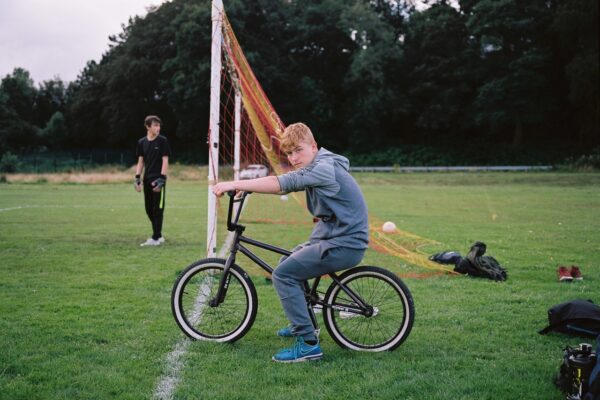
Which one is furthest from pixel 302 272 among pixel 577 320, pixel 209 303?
pixel 577 320

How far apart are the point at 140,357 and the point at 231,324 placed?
0.91m

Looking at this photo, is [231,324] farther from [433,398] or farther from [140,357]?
[433,398]

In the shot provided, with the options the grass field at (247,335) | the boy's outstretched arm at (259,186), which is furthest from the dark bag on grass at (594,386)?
the boy's outstretched arm at (259,186)

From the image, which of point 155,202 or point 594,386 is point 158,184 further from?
point 594,386

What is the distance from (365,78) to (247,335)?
174ft

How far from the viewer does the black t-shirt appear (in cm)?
962

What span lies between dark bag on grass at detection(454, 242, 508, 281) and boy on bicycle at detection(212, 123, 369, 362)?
3.58 m

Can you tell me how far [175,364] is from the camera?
423cm

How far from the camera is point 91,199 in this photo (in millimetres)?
21031

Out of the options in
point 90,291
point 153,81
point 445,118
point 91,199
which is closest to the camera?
point 90,291

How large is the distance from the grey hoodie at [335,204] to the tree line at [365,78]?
47076 millimetres

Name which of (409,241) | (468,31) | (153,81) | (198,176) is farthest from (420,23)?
(409,241)

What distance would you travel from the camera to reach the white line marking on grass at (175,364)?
3715 mm

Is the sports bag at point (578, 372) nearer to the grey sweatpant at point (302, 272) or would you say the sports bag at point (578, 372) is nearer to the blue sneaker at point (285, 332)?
the grey sweatpant at point (302, 272)
